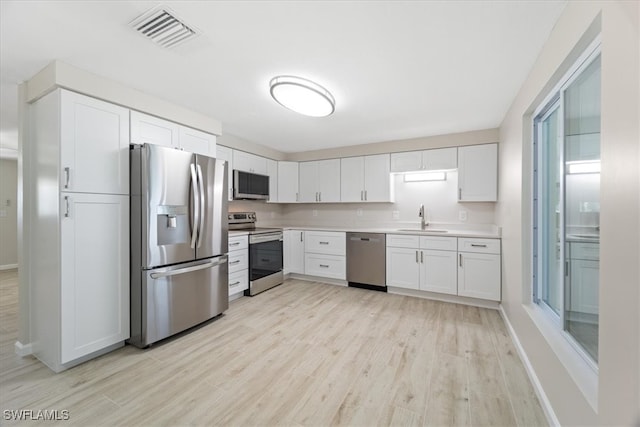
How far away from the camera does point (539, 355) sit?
179 centimetres

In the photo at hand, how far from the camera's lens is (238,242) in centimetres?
363

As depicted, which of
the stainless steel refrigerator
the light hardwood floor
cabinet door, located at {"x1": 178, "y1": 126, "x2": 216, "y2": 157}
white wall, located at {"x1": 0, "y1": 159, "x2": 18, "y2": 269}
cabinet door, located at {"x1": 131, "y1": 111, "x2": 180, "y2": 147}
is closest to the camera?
the light hardwood floor

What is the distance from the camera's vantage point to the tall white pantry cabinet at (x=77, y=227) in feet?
6.65

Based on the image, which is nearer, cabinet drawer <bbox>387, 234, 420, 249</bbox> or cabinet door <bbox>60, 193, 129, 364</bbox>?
cabinet door <bbox>60, 193, 129, 364</bbox>

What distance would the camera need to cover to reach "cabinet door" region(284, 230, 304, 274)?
15.3 ft

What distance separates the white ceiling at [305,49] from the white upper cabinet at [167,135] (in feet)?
0.83

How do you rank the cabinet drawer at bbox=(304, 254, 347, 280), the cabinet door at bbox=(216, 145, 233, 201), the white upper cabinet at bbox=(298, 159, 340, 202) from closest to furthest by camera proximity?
the cabinet door at bbox=(216, 145, 233, 201)
the cabinet drawer at bbox=(304, 254, 347, 280)
the white upper cabinet at bbox=(298, 159, 340, 202)

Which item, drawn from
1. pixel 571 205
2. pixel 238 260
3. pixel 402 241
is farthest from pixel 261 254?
pixel 571 205

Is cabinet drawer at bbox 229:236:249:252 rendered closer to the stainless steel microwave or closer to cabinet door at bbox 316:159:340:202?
the stainless steel microwave

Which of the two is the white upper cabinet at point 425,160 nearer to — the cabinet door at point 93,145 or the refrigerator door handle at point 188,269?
the refrigerator door handle at point 188,269

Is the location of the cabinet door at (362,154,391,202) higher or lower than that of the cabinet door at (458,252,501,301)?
higher

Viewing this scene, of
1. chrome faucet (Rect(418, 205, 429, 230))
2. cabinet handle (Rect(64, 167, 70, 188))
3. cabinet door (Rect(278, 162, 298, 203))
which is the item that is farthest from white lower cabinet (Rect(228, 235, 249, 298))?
chrome faucet (Rect(418, 205, 429, 230))

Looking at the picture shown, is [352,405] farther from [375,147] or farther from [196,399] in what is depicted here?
[375,147]

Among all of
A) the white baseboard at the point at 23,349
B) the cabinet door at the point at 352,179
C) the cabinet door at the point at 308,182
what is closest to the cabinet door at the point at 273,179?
the cabinet door at the point at 308,182
